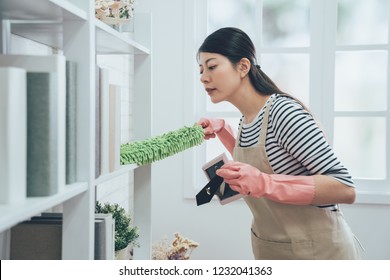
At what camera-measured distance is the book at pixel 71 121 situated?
0.92 m

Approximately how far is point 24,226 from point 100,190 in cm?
98

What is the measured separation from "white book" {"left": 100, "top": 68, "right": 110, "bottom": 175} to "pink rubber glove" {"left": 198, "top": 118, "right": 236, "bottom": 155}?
82 cm

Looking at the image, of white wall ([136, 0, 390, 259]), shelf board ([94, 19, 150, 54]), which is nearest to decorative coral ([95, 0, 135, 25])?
shelf board ([94, 19, 150, 54])

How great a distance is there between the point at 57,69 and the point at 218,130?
1.19 meters

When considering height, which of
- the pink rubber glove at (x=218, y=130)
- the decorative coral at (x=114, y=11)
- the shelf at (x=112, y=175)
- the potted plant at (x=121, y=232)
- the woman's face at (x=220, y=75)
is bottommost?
the potted plant at (x=121, y=232)

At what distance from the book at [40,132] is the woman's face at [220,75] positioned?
3.10 feet

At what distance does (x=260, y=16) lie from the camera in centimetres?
266

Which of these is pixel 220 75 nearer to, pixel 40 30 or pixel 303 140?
pixel 303 140

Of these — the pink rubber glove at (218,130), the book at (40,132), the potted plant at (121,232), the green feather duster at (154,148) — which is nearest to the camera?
the book at (40,132)

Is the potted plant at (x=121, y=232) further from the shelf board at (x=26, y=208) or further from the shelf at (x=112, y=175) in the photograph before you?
the shelf board at (x=26, y=208)

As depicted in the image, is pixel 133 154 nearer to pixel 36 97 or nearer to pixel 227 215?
pixel 36 97

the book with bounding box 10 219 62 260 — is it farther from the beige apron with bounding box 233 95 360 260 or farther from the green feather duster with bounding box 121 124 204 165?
the beige apron with bounding box 233 95 360 260

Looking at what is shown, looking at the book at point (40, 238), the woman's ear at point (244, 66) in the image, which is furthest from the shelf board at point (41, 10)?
the woman's ear at point (244, 66)
